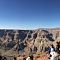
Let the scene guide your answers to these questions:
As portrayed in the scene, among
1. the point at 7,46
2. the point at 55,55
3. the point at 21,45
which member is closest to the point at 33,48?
the point at 21,45

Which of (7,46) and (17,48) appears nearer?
A: (17,48)

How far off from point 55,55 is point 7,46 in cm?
15920

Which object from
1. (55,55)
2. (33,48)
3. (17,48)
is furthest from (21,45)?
(55,55)

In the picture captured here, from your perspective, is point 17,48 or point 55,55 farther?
point 17,48

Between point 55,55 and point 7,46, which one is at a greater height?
point 55,55

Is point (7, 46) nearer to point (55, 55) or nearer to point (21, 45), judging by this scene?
point (21, 45)

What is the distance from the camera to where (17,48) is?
467 feet

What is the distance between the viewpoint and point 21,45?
154 m

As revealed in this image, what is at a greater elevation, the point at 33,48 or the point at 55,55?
the point at 55,55

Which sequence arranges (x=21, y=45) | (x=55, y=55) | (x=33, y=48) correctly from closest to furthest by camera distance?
(x=55, y=55) < (x=33, y=48) < (x=21, y=45)

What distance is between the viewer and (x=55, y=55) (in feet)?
18.0

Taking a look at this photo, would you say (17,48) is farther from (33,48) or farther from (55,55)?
(55,55)

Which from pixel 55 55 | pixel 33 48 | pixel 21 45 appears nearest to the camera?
pixel 55 55

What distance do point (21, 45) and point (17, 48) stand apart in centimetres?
1321
